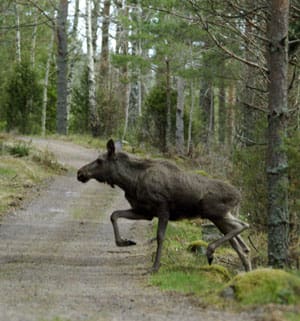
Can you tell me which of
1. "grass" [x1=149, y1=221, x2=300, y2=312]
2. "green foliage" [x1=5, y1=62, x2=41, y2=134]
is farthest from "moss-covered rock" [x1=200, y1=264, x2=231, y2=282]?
"green foliage" [x1=5, y1=62, x2=41, y2=134]

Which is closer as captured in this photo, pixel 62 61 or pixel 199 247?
pixel 199 247

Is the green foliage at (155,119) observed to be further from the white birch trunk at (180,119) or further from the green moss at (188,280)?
the green moss at (188,280)

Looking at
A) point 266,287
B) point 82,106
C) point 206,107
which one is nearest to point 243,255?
point 266,287

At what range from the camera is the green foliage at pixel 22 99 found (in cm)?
4050

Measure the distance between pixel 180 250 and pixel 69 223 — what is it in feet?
13.3

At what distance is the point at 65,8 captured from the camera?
40.6 m

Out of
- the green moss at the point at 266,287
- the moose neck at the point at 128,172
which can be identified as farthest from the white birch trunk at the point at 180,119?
the green moss at the point at 266,287

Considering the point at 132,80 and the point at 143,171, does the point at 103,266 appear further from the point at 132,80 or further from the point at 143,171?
the point at 132,80

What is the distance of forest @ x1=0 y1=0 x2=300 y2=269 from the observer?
12438 mm

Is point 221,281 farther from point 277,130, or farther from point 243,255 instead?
point 277,130

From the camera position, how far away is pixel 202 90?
165ft

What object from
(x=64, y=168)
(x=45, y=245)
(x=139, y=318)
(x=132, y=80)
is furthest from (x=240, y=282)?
(x=132, y=80)

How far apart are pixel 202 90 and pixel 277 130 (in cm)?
3833

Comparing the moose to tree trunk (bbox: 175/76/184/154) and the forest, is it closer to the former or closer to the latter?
the forest
